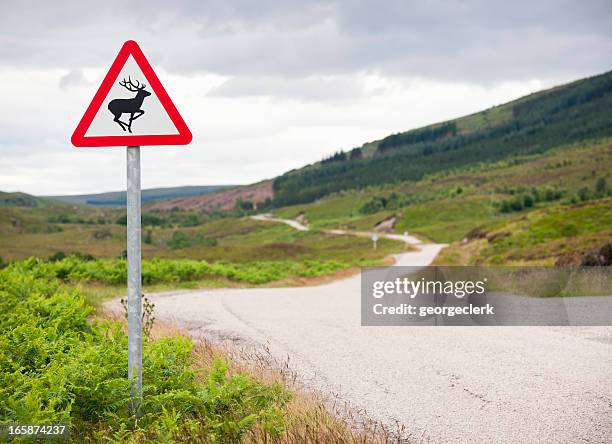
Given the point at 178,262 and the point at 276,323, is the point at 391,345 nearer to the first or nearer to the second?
the point at 276,323

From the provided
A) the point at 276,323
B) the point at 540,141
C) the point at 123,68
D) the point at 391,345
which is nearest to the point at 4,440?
the point at 123,68

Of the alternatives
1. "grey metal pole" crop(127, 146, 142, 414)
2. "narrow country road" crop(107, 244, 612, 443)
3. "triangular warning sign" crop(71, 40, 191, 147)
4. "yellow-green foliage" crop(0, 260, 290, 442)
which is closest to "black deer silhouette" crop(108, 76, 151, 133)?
"triangular warning sign" crop(71, 40, 191, 147)

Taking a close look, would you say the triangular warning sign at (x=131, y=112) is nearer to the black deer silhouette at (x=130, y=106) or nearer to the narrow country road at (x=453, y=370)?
the black deer silhouette at (x=130, y=106)

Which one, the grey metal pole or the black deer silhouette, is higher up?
the black deer silhouette

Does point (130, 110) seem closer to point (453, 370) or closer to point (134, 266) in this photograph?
point (134, 266)

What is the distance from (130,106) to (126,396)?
246 centimetres

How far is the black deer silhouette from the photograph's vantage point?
5.18 metres

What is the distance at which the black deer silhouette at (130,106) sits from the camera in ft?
17.0

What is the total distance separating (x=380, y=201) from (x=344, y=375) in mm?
135575

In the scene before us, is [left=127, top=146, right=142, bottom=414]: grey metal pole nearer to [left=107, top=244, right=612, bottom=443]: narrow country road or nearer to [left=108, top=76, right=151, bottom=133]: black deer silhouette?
[left=108, top=76, right=151, bottom=133]: black deer silhouette

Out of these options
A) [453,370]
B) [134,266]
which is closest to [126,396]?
[134,266]

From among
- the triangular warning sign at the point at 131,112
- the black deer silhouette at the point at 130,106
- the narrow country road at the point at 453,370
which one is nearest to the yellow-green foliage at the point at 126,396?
the narrow country road at the point at 453,370

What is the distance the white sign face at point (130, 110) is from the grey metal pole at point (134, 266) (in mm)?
208

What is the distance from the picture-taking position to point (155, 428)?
4.87 meters
